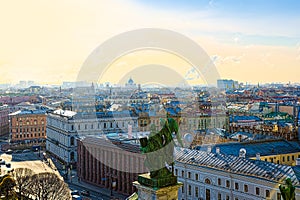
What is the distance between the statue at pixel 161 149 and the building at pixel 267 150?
25.2m

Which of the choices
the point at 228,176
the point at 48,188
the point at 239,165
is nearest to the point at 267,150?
the point at 239,165

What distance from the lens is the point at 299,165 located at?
1222 inches

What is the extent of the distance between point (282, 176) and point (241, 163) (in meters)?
4.21

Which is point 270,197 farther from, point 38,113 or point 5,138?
point 5,138

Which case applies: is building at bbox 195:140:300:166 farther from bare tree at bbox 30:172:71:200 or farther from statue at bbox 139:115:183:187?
statue at bbox 139:115:183:187

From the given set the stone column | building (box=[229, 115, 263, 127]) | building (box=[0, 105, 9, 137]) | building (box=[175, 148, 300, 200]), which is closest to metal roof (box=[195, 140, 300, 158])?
building (box=[175, 148, 300, 200])

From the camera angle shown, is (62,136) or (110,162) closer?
(110,162)

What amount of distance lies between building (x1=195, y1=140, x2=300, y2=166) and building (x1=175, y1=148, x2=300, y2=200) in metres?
3.90

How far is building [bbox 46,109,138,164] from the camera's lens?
70.6 meters

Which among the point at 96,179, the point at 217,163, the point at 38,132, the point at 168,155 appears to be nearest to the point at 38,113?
the point at 38,132

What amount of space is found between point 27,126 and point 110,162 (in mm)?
48578

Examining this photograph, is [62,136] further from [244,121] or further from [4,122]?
[4,122]

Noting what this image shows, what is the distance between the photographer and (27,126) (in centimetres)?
9362

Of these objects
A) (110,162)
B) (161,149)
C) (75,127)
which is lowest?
(110,162)
